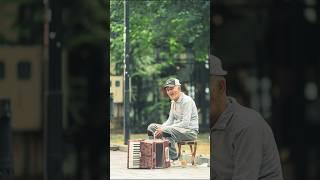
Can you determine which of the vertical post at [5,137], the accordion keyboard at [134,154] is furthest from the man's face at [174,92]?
the vertical post at [5,137]

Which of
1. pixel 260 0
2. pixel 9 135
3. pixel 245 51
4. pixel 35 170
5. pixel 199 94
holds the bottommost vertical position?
pixel 35 170

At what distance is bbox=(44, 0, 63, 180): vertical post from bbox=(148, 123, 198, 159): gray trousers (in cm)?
53

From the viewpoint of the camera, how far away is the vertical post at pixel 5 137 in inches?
125

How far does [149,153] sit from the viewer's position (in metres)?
3.30

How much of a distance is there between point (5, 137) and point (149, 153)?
819mm

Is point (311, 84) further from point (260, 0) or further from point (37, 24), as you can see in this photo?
point (37, 24)

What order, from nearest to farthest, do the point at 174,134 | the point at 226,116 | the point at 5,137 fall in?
the point at 226,116
the point at 5,137
the point at 174,134

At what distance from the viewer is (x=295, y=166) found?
318cm

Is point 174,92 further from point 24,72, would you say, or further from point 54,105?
point 24,72

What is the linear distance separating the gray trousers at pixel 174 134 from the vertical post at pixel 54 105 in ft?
1.74

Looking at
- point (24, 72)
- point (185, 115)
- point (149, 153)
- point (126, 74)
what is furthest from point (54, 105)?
point (185, 115)

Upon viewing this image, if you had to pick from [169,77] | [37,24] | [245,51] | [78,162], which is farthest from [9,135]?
[245,51]

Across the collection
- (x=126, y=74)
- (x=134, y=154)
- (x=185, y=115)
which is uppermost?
(x=126, y=74)

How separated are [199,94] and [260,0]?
620mm
